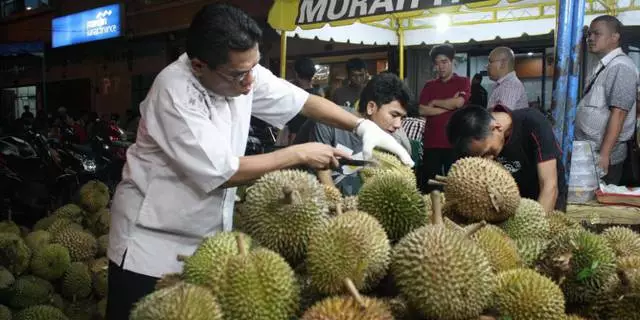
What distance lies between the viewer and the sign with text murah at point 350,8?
4.99 meters

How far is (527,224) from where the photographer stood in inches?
71.2

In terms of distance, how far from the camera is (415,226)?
164 centimetres

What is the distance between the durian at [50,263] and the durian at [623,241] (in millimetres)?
2810

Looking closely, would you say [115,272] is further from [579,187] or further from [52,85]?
[52,85]

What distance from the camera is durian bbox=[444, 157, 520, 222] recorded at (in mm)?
1745

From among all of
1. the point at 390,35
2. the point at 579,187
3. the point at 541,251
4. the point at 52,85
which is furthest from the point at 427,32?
the point at 52,85

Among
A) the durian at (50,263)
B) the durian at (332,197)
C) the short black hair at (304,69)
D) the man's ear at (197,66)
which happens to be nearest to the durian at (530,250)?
the durian at (332,197)

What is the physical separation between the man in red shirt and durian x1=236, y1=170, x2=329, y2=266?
4100 mm

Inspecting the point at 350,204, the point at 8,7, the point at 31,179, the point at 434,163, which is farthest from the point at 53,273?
the point at 8,7

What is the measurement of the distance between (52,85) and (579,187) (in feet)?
71.6

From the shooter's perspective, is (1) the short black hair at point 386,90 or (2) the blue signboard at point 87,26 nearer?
(1) the short black hair at point 386,90

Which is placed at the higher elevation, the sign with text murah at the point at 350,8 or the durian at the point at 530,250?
the sign with text murah at the point at 350,8

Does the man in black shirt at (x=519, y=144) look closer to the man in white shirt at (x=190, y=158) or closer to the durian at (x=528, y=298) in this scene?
the man in white shirt at (x=190, y=158)

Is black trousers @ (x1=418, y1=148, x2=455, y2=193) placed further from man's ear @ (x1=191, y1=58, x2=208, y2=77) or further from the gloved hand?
man's ear @ (x1=191, y1=58, x2=208, y2=77)
